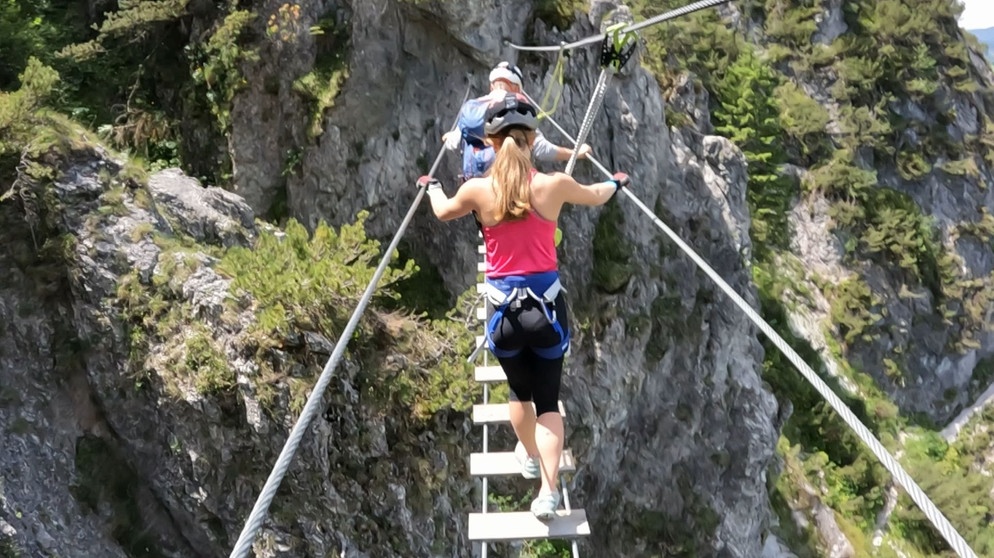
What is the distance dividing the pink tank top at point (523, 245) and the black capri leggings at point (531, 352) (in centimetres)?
17

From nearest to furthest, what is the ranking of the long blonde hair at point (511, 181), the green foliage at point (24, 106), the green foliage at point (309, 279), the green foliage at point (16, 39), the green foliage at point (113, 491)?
the long blonde hair at point (511, 181) → the green foliage at point (309, 279) → the green foliage at point (24, 106) → the green foliage at point (113, 491) → the green foliage at point (16, 39)

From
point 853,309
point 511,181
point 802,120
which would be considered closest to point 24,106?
point 511,181

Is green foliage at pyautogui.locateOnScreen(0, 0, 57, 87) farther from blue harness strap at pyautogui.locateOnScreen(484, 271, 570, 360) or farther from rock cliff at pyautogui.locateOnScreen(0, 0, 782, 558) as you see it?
blue harness strap at pyautogui.locateOnScreen(484, 271, 570, 360)

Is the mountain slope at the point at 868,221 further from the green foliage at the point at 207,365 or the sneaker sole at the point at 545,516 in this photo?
the sneaker sole at the point at 545,516

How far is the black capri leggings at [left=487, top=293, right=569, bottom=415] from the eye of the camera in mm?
3115

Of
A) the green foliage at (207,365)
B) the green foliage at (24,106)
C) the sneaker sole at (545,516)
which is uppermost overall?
the green foliage at (24,106)

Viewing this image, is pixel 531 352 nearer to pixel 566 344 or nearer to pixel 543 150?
pixel 566 344

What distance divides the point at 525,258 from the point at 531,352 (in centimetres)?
51

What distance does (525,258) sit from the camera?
310 cm

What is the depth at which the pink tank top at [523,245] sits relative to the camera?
3.06m

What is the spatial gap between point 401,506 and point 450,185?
4.53 meters

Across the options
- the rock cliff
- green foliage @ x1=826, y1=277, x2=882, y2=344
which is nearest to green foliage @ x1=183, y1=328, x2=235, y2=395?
the rock cliff

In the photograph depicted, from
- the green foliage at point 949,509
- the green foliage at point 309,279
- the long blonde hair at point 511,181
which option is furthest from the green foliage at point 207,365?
the green foliage at point 949,509

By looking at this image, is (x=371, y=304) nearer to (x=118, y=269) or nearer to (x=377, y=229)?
(x=118, y=269)
